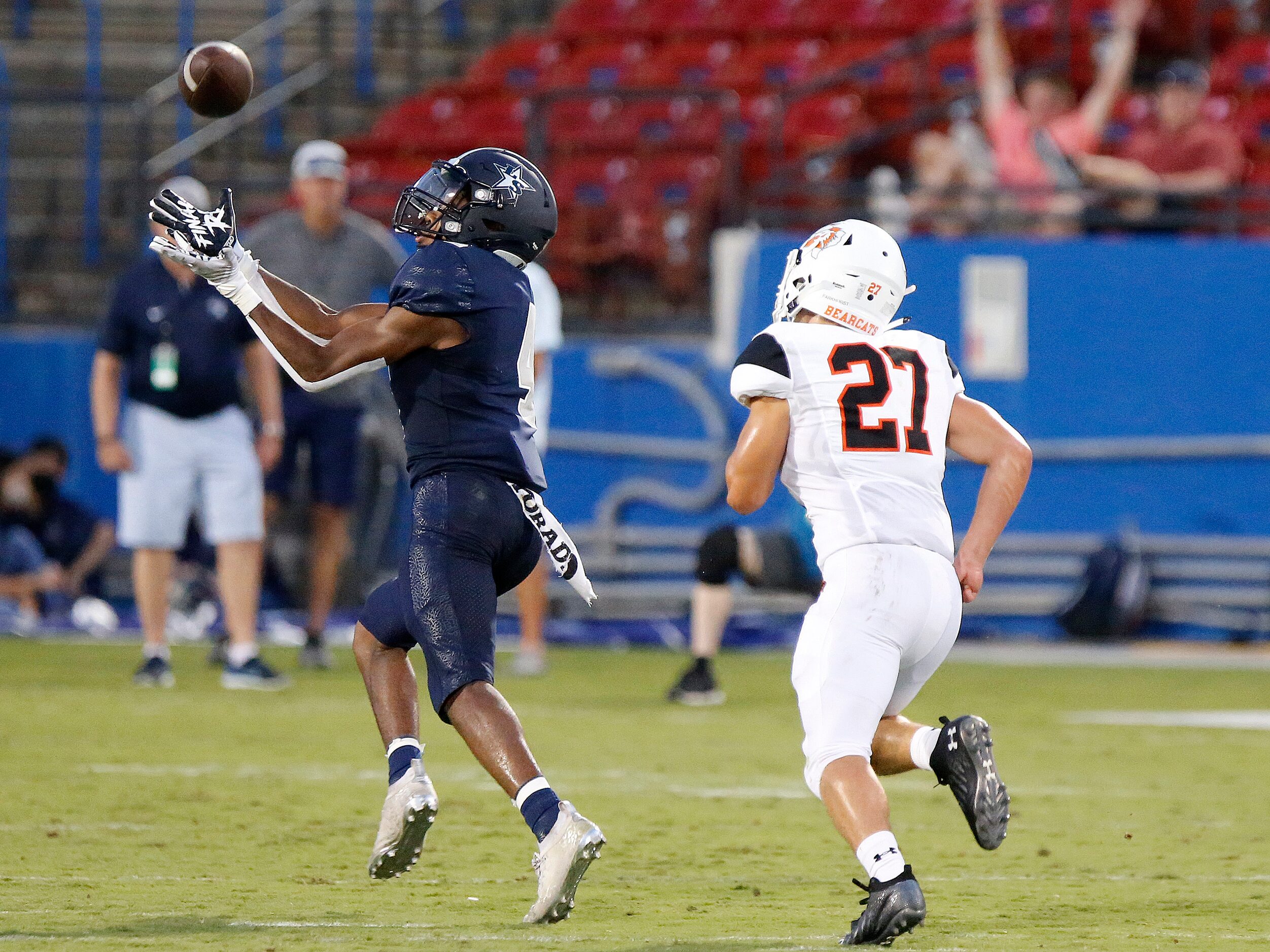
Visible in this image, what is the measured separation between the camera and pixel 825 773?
422cm

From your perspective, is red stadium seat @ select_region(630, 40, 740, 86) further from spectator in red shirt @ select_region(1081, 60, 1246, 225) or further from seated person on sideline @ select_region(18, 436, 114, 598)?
seated person on sideline @ select_region(18, 436, 114, 598)

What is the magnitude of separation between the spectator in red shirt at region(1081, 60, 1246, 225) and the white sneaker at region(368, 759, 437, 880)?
8381 mm

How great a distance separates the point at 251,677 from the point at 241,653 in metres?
0.12

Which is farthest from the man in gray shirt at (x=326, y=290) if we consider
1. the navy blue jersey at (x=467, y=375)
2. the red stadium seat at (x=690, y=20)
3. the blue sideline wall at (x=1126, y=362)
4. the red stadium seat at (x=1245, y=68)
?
the red stadium seat at (x=690, y=20)

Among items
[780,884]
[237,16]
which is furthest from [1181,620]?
[237,16]

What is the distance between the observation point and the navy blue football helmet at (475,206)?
4.74m

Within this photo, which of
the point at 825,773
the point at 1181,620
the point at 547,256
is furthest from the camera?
the point at 547,256

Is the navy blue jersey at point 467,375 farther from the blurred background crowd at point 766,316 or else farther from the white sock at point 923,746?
the blurred background crowd at point 766,316

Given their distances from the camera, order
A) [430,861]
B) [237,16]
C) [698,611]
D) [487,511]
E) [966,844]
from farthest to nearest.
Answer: [237,16] < [698,611] < [966,844] < [430,861] < [487,511]

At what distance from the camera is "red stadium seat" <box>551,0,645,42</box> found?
16328mm

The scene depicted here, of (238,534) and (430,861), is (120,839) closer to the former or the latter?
(430,861)

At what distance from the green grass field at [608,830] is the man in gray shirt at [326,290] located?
2.51ft

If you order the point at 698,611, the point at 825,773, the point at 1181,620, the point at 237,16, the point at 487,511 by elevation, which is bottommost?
the point at 1181,620

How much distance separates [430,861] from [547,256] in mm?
7934
